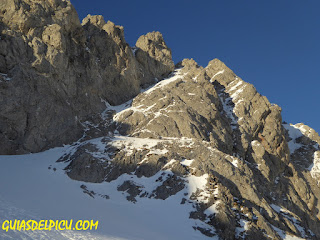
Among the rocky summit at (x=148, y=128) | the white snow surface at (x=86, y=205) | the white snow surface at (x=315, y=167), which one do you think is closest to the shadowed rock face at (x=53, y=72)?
the rocky summit at (x=148, y=128)

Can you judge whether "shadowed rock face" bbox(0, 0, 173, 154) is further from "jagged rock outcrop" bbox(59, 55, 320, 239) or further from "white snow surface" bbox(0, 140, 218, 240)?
"jagged rock outcrop" bbox(59, 55, 320, 239)

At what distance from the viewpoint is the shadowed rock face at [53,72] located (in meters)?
51.0

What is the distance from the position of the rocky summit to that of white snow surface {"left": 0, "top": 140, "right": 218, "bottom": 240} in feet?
2.33

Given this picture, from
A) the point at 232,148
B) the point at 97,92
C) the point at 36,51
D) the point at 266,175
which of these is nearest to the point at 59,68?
the point at 36,51

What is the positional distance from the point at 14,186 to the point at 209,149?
2802 cm

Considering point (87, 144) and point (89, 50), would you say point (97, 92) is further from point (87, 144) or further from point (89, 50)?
point (87, 144)

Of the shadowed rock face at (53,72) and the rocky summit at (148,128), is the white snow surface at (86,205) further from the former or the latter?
the shadowed rock face at (53,72)

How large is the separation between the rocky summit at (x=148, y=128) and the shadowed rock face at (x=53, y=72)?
0.22m

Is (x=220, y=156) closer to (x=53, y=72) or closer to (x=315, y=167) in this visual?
(x=53, y=72)

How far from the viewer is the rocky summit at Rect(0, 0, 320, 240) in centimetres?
3931

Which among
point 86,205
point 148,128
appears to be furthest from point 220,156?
point 86,205

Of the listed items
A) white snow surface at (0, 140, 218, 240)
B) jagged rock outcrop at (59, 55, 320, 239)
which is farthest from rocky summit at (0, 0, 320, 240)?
white snow surface at (0, 140, 218, 240)

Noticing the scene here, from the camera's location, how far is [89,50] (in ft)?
238

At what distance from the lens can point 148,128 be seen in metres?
56.8
